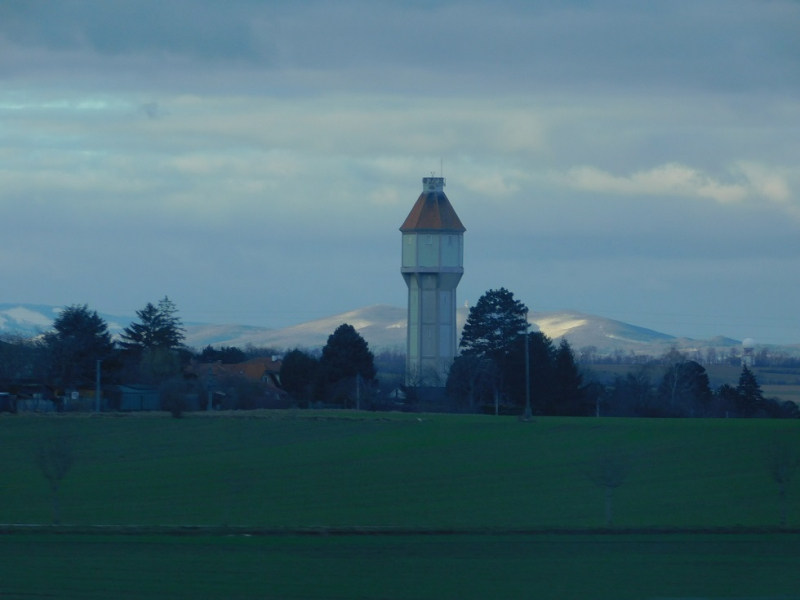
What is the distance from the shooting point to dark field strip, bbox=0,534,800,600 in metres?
12.8

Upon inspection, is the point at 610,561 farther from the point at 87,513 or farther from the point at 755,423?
the point at 755,423

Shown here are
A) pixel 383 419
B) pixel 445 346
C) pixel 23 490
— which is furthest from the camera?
pixel 445 346

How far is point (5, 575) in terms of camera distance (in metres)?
13.6

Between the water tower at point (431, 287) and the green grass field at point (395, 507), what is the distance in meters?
19.3

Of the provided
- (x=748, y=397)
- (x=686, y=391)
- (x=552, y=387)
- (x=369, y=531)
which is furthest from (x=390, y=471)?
(x=748, y=397)

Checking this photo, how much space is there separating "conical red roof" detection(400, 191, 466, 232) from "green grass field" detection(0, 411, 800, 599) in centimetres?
2125

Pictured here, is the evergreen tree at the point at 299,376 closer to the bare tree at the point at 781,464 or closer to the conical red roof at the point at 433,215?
the conical red roof at the point at 433,215

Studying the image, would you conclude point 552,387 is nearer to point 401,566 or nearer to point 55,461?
point 55,461

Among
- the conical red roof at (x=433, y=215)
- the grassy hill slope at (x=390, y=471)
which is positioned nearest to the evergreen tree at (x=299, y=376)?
the conical red roof at (x=433, y=215)

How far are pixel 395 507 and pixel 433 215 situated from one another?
45474 mm

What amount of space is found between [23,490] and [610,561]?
19.6m

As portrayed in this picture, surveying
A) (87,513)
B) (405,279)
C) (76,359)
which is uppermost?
(405,279)

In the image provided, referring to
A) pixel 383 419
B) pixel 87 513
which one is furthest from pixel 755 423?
pixel 87 513

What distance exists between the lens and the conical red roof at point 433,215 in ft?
229
